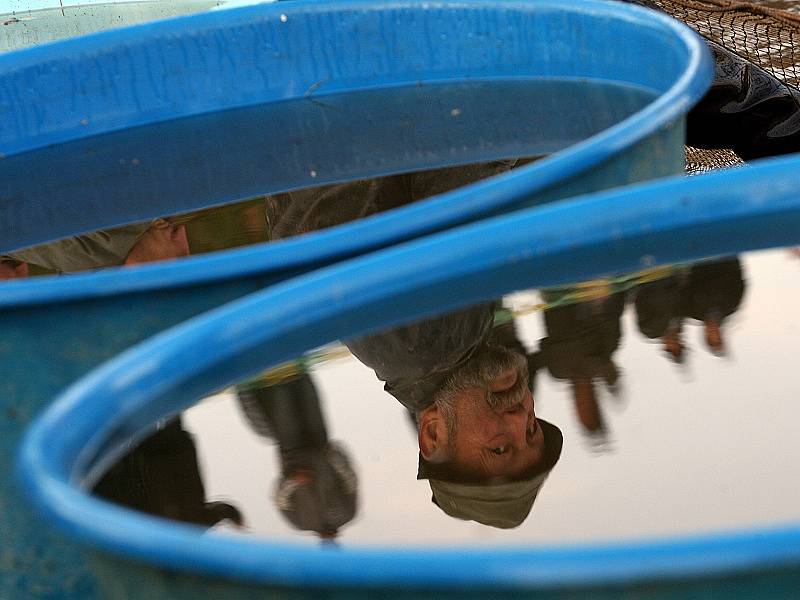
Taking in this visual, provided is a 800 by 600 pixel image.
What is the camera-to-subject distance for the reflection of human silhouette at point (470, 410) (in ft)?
2.19

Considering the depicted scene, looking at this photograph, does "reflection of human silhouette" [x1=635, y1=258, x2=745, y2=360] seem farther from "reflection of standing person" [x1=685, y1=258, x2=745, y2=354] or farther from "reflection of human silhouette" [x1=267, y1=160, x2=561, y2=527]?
"reflection of human silhouette" [x1=267, y1=160, x2=561, y2=527]

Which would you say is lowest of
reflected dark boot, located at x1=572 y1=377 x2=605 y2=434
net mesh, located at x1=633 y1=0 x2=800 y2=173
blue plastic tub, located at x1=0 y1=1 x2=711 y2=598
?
net mesh, located at x1=633 y1=0 x2=800 y2=173

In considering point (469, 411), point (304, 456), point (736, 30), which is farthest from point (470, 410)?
point (736, 30)

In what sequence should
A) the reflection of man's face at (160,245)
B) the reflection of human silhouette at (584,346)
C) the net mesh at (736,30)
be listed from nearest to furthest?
the reflection of human silhouette at (584,346) → the reflection of man's face at (160,245) → the net mesh at (736,30)

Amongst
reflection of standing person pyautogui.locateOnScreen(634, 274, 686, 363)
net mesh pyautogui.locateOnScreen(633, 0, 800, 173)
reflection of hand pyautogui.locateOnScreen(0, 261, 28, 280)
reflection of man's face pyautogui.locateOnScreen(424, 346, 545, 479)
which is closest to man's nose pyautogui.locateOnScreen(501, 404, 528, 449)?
reflection of man's face pyautogui.locateOnScreen(424, 346, 545, 479)

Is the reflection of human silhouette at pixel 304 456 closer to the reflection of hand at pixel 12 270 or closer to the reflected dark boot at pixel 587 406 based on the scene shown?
the reflected dark boot at pixel 587 406

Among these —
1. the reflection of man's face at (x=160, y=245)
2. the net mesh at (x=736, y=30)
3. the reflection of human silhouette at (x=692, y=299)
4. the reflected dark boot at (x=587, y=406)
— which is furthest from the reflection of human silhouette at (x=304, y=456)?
the net mesh at (x=736, y=30)

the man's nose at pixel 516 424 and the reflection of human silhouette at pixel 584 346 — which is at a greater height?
the man's nose at pixel 516 424

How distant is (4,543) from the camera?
2.98 feet

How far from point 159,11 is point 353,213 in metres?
1.42

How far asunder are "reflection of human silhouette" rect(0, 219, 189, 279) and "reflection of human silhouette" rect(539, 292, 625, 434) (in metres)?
0.40

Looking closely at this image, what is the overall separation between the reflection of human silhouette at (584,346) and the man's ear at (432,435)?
0.08 metres

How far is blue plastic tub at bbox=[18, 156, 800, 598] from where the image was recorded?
1.44 ft

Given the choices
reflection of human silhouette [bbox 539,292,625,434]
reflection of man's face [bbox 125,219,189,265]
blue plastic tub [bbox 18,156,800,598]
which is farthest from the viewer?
reflection of man's face [bbox 125,219,189,265]
